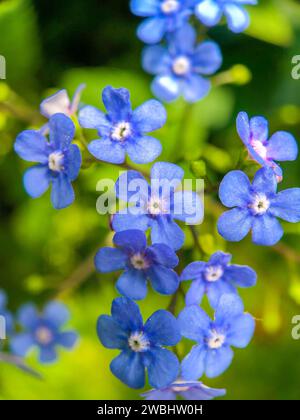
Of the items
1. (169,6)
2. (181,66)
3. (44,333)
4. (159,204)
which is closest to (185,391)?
(159,204)

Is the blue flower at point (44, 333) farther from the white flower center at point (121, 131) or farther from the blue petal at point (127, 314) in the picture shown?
the white flower center at point (121, 131)

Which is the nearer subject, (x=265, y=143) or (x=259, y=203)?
(x=259, y=203)

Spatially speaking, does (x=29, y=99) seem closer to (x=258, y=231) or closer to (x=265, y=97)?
(x=265, y=97)

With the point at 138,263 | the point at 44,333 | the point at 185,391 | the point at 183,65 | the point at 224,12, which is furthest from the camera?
the point at 44,333

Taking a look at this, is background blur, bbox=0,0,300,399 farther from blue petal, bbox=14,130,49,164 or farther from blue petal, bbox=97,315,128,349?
blue petal, bbox=97,315,128,349

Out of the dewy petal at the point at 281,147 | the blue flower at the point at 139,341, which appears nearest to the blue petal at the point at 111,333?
the blue flower at the point at 139,341

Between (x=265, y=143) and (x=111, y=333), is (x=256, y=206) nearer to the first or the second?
(x=265, y=143)
